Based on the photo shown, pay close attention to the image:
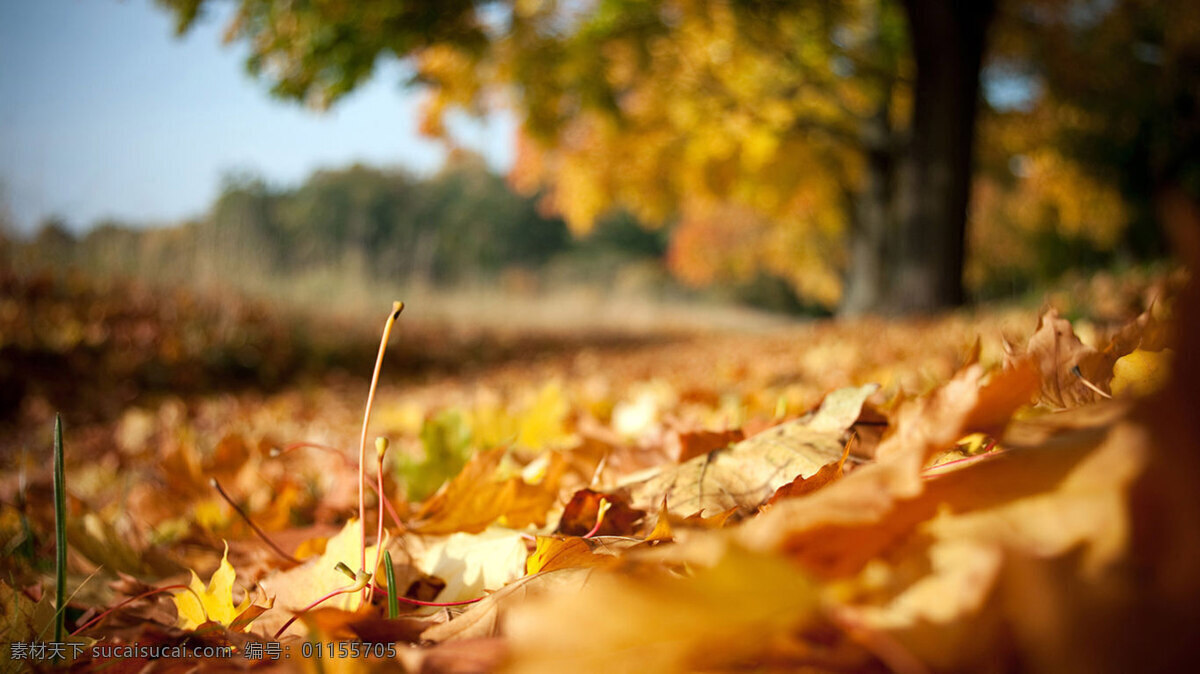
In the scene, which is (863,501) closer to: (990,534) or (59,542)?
(990,534)

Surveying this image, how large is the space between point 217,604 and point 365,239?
12.8m

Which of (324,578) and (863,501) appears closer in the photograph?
(863,501)

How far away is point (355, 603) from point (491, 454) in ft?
0.49

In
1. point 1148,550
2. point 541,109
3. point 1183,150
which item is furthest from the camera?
point 1183,150

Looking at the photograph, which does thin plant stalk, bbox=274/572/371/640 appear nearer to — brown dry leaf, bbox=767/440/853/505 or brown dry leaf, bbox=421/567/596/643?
brown dry leaf, bbox=421/567/596/643

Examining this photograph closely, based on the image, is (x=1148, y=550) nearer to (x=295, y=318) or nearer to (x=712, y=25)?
(x=295, y=318)

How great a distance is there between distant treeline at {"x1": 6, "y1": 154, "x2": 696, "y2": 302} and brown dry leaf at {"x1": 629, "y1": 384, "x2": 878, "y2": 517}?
501 centimetres

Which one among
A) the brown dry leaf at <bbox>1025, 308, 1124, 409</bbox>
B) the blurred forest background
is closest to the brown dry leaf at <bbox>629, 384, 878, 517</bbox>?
the brown dry leaf at <bbox>1025, 308, 1124, 409</bbox>

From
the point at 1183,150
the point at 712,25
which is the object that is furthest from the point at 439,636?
the point at 1183,150

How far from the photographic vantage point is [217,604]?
0.41m

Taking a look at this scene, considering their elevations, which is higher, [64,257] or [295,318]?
[64,257]

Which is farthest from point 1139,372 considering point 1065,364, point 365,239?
point 365,239

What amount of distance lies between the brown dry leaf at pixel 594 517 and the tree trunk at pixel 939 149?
5219 mm

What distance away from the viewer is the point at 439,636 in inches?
12.2
